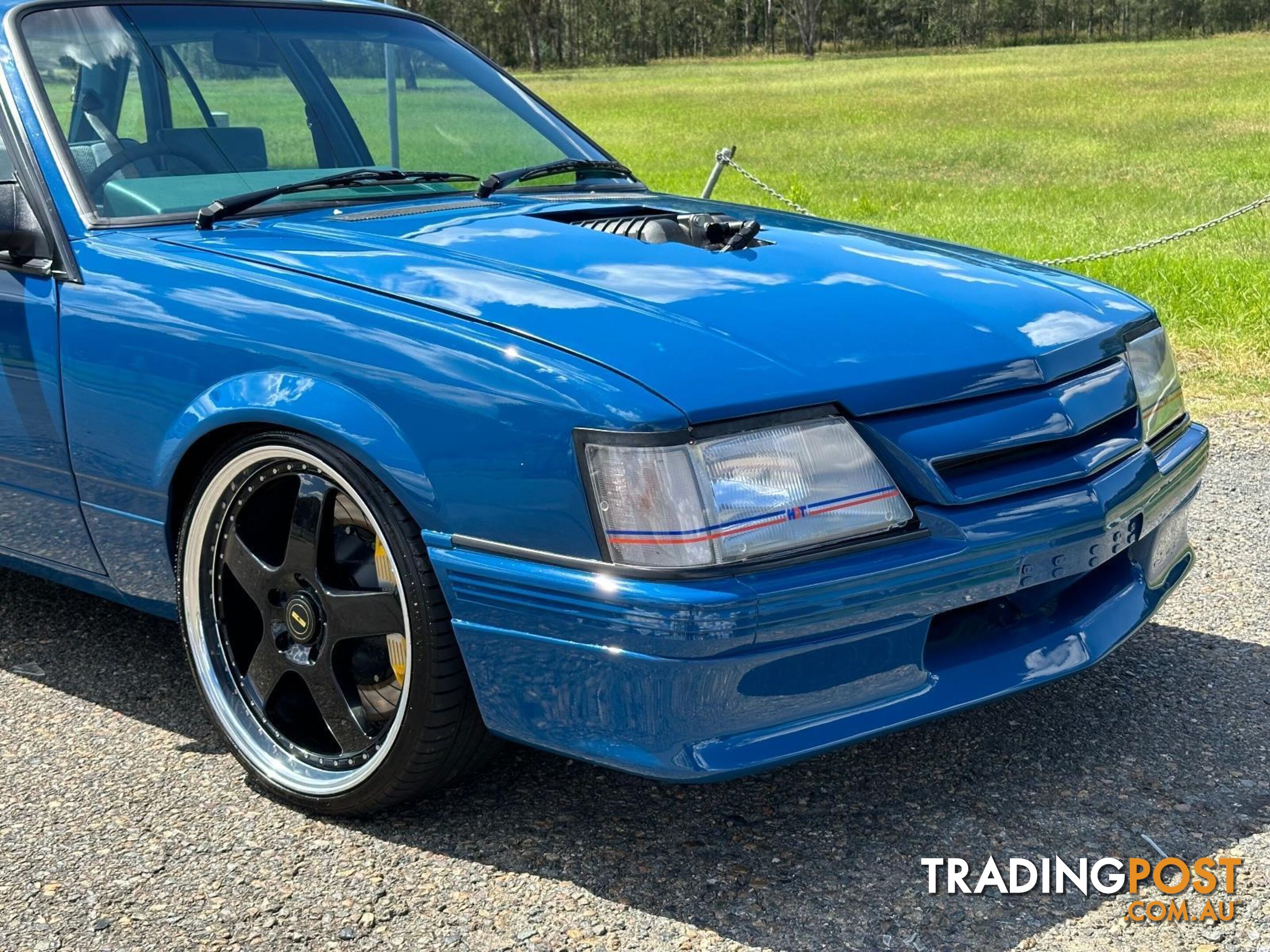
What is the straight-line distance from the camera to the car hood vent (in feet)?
9.69

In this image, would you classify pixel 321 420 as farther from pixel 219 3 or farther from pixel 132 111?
pixel 219 3

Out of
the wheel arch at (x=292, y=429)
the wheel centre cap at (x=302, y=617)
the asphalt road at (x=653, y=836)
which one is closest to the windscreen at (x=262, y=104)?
the wheel arch at (x=292, y=429)

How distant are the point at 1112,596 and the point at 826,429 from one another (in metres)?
0.78

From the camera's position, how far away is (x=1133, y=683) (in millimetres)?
3248

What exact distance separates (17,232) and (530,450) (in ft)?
4.71

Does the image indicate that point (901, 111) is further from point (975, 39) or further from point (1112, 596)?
point (975, 39)

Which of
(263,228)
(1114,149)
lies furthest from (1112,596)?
(1114,149)

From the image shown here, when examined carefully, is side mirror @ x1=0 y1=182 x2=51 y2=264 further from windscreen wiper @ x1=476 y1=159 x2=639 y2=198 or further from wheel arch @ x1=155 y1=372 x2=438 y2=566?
windscreen wiper @ x1=476 y1=159 x2=639 y2=198

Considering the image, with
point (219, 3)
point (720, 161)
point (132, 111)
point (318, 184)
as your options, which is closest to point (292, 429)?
point (318, 184)

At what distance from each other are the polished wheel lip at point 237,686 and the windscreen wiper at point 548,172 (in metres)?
1.07

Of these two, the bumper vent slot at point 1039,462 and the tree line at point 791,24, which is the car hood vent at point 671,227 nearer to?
the bumper vent slot at point 1039,462

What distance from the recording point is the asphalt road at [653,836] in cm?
232

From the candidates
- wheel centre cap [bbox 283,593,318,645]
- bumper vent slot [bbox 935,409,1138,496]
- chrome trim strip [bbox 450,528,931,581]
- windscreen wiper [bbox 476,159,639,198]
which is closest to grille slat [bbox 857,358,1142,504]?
bumper vent slot [bbox 935,409,1138,496]

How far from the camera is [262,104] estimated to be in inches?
143
